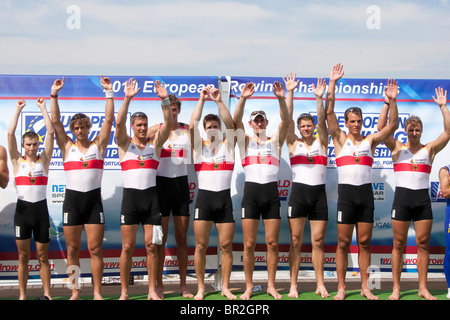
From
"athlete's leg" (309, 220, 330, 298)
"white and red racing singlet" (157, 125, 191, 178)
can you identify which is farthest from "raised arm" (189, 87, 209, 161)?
"athlete's leg" (309, 220, 330, 298)

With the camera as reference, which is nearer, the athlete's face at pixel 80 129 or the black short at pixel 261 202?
the athlete's face at pixel 80 129

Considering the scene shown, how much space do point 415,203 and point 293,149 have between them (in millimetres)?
1755

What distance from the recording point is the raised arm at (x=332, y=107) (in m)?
7.02

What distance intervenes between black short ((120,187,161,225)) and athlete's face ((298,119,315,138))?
86.1 inches

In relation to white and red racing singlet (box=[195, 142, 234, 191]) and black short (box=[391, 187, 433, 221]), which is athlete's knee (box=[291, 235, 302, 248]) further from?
black short (box=[391, 187, 433, 221])

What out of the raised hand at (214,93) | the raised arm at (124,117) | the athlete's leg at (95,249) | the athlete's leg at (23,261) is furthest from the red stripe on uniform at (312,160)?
the athlete's leg at (23,261)

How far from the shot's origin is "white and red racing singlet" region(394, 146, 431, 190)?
714 centimetres

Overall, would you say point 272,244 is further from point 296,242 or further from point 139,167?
point 139,167

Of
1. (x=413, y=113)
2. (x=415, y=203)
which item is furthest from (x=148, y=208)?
(x=413, y=113)

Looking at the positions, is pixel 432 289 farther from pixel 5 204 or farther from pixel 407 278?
pixel 5 204

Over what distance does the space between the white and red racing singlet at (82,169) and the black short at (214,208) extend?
1.36 meters

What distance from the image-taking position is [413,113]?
7.91 meters

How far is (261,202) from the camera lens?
7004 millimetres

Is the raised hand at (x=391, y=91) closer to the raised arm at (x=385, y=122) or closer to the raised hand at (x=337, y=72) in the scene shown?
the raised arm at (x=385, y=122)
